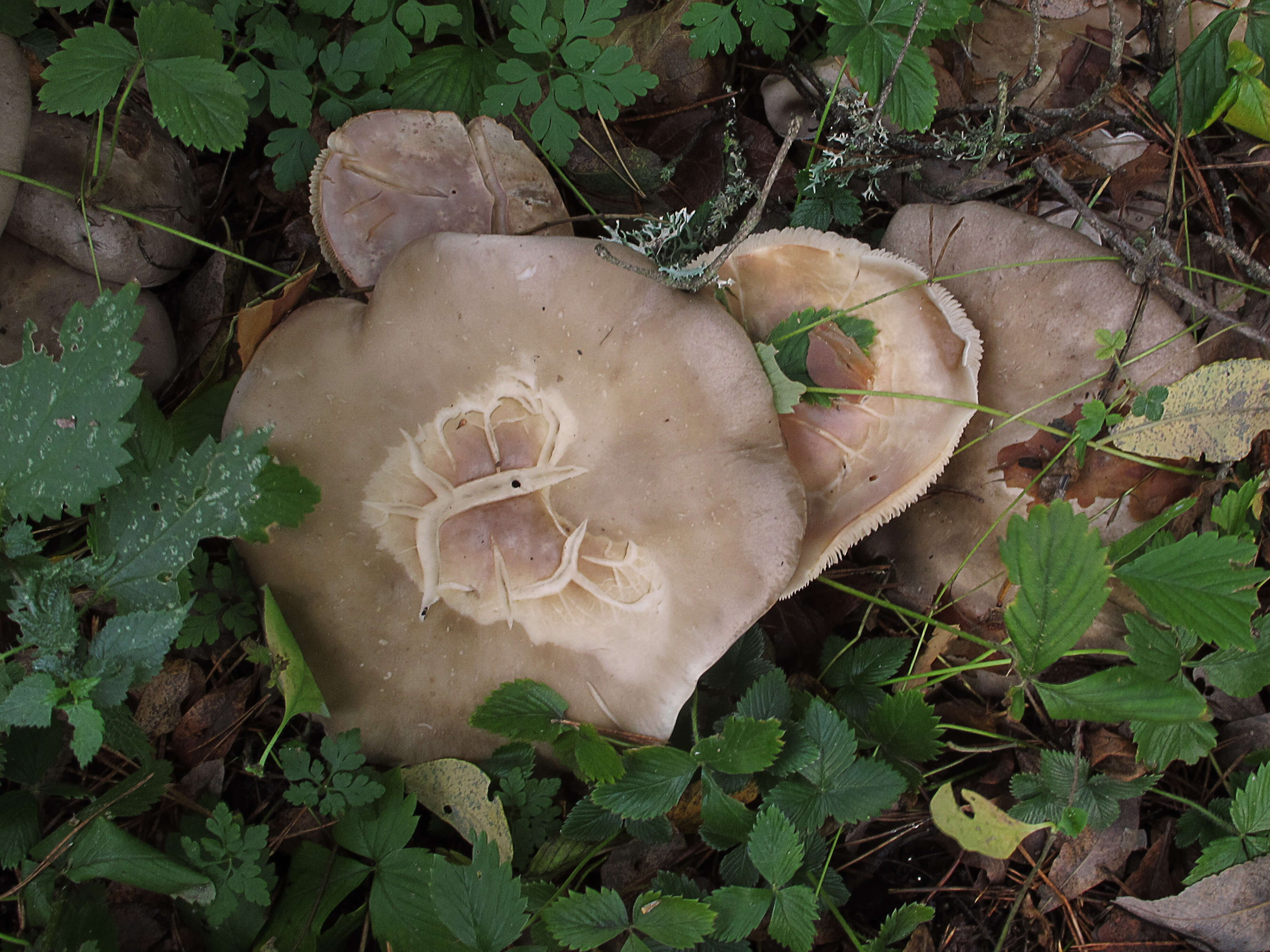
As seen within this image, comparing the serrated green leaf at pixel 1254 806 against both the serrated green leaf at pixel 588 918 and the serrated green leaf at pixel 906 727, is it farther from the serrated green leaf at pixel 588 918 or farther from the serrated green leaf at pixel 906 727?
the serrated green leaf at pixel 588 918

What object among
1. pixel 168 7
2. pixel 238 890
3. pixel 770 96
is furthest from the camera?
pixel 770 96

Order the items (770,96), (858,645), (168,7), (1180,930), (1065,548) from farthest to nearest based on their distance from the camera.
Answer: (770,96), (858,645), (1180,930), (168,7), (1065,548)

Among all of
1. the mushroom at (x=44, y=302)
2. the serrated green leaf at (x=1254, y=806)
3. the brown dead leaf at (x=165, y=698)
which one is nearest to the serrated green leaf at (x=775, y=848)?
the serrated green leaf at (x=1254, y=806)

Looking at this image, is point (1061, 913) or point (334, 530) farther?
point (1061, 913)

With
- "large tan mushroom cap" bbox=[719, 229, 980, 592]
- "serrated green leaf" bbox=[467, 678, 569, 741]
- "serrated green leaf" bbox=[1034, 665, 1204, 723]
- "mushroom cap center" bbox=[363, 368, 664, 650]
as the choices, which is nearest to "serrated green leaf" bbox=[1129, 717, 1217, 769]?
"serrated green leaf" bbox=[1034, 665, 1204, 723]

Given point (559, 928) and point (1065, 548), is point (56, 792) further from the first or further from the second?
point (1065, 548)

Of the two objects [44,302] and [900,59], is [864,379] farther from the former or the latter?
[44,302]

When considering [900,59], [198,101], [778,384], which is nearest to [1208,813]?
[778,384]

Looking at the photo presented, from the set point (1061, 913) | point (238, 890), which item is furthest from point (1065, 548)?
point (238, 890)

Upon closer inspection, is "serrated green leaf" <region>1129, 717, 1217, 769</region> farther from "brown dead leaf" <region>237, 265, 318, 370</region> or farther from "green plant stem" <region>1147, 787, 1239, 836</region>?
"brown dead leaf" <region>237, 265, 318, 370</region>
